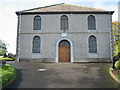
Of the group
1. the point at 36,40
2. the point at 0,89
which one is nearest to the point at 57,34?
the point at 36,40

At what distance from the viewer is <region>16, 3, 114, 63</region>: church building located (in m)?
16.5

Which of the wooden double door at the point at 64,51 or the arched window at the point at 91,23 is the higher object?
the arched window at the point at 91,23

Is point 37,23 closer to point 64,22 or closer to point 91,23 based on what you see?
point 64,22

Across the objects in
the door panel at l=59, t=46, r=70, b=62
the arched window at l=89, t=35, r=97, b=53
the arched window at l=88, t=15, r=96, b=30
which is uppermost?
the arched window at l=88, t=15, r=96, b=30

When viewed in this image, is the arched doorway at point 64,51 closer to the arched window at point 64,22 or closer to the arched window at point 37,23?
the arched window at point 64,22

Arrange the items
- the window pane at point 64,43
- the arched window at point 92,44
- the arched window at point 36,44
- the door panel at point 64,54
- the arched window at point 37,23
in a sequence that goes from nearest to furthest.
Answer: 1. the arched window at point 92,44
2. the door panel at point 64,54
3. the arched window at point 36,44
4. the window pane at point 64,43
5. the arched window at point 37,23

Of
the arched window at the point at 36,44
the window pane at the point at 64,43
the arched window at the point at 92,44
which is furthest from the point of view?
the window pane at the point at 64,43

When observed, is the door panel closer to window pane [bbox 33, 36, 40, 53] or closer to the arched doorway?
the arched doorway

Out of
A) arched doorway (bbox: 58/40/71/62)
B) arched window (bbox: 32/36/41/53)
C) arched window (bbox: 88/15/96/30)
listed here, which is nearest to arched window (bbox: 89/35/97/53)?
arched window (bbox: 88/15/96/30)

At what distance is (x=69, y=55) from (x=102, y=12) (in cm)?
738

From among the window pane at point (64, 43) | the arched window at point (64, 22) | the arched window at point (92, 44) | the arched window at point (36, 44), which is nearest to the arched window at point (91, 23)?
the arched window at point (92, 44)

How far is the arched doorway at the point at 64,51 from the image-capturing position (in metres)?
16.8

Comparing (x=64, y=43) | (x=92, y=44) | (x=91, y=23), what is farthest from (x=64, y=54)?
(x=91, y=23)

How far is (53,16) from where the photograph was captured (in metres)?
17.4
